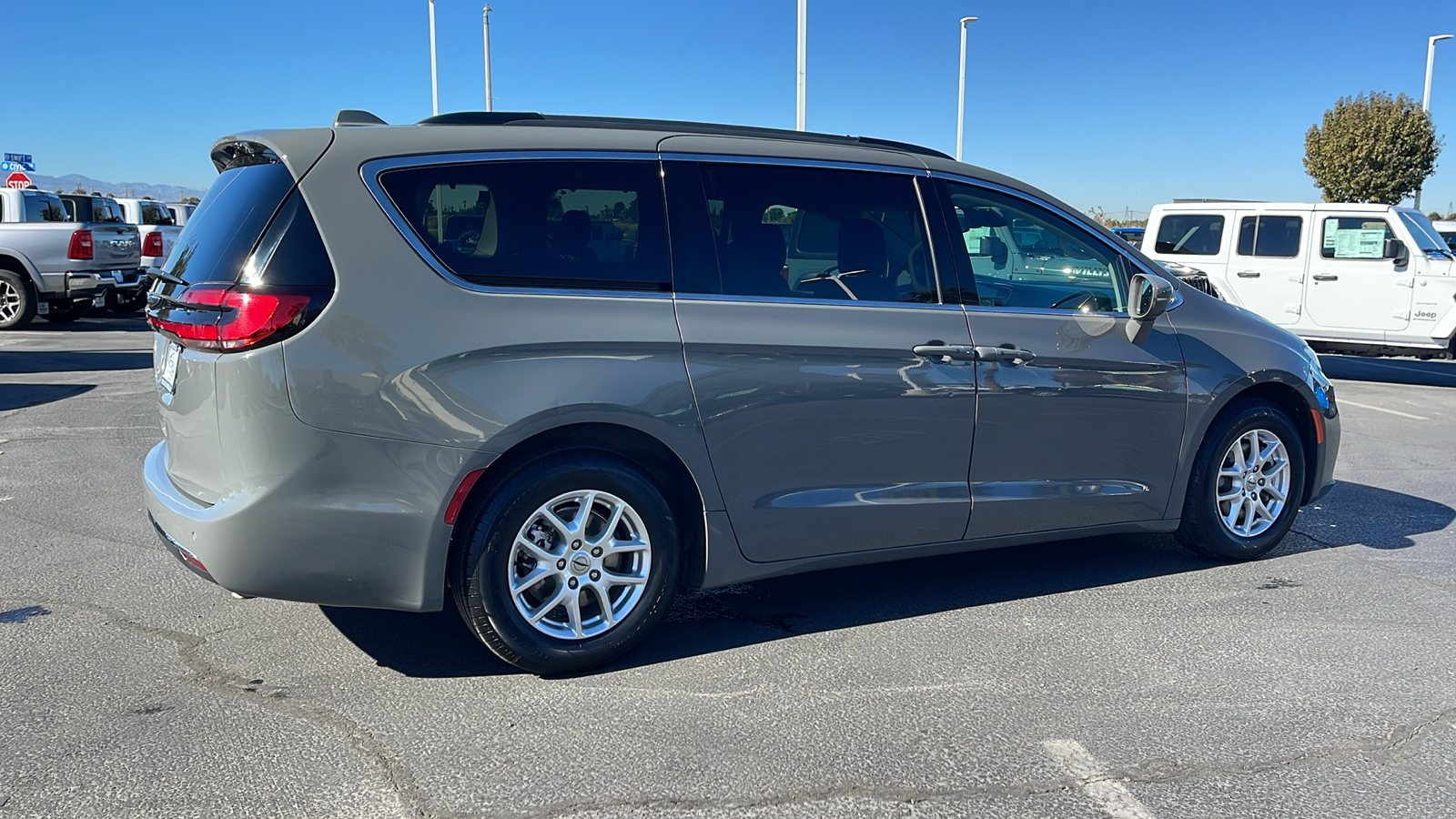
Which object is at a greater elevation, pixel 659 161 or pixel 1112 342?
pixel 659 161

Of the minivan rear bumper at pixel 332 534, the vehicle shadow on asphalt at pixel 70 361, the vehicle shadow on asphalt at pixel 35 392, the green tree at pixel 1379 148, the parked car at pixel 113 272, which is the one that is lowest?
the vehicle shadow on asphalt at pixel 35 392

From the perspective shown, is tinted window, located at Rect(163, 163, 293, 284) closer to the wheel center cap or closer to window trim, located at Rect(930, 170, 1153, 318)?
the wheel center cap

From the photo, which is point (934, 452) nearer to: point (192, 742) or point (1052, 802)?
point (1052, 802)

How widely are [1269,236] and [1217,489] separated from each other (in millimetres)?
9286

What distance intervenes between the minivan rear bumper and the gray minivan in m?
0.01

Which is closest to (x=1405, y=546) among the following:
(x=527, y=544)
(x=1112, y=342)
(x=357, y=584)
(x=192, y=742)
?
(x=1112, y=342)

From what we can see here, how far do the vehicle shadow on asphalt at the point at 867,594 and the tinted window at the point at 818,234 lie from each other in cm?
128

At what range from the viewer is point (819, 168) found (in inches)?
168

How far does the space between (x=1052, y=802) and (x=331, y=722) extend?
82.8 inches

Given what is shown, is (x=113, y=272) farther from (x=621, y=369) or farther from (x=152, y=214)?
(x=621, y=369)

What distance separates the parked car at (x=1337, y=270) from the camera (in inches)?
493

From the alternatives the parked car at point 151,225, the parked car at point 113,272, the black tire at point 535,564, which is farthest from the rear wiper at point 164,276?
the parked car at point 151,225

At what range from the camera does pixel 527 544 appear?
11.9ft

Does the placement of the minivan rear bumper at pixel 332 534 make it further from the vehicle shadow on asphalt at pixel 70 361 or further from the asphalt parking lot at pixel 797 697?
the vehicle shadow on asphalt at pixel 70 361
